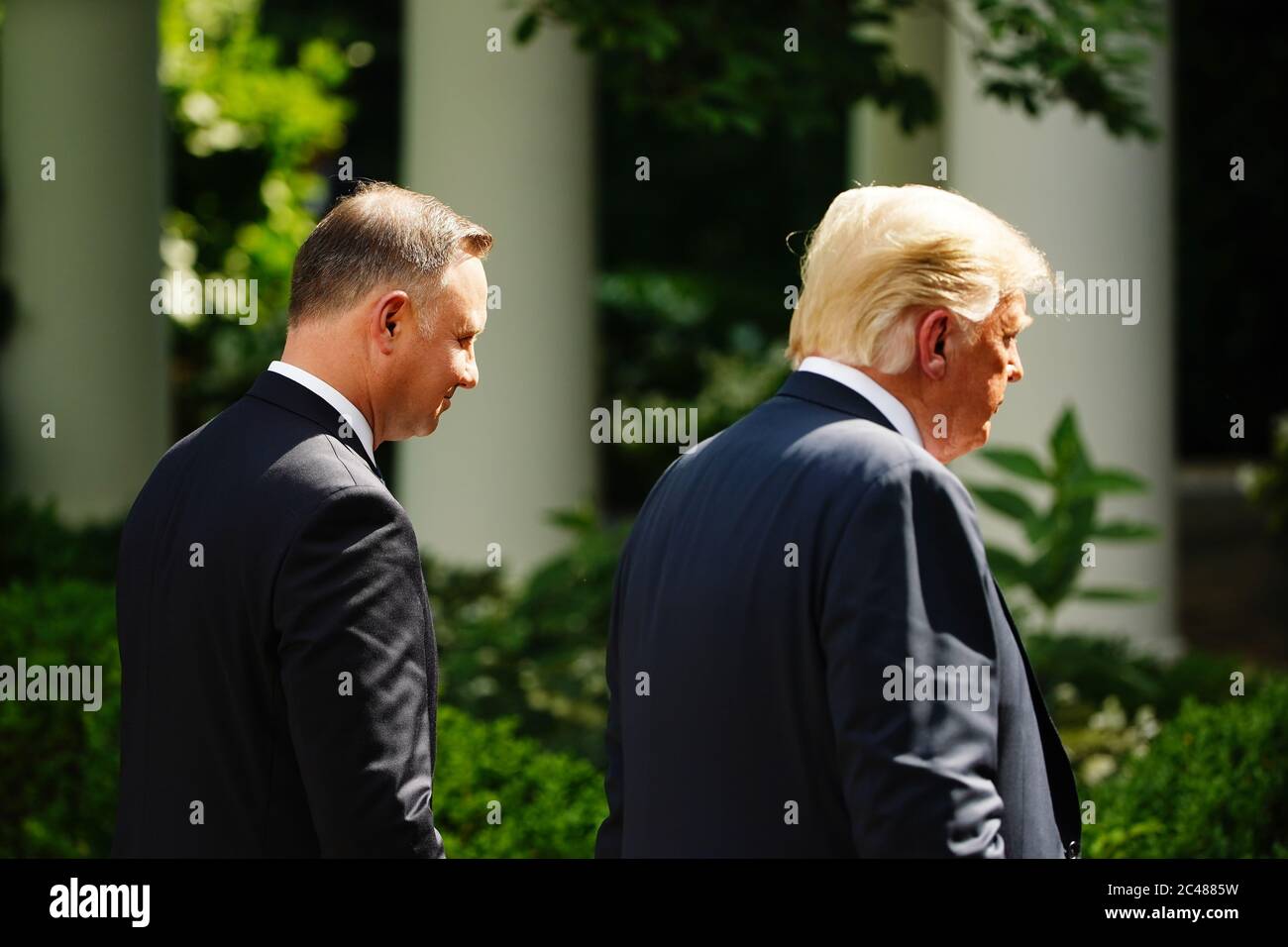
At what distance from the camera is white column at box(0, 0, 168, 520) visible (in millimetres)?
9344

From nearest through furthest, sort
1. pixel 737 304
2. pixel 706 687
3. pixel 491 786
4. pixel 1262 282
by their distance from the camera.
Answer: pixel 706 687
pixel 491 786
pixel 1262 282
pixel 737 304

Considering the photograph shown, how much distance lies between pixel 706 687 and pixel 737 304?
17657mm

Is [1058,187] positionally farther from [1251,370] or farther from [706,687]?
[1251,370]

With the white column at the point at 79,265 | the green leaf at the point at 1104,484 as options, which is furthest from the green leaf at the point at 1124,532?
the white column at the point at 79,265

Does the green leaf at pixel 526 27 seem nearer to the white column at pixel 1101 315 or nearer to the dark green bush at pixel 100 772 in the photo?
the dark green bush at pixel 100 772

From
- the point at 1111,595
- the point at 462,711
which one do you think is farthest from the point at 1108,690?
the point at 462,711

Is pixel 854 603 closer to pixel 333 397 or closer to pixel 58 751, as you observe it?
pixel 333 397

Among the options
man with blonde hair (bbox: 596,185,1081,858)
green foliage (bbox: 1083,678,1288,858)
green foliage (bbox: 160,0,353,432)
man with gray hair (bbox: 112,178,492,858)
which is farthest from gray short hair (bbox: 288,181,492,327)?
green foliage (bbox: 160,0,353,432)

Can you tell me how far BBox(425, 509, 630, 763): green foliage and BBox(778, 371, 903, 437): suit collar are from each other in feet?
12.7

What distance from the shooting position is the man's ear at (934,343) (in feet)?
7.73

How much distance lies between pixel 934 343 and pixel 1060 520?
478 centimetres

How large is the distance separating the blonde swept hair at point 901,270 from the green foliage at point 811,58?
3.01 metres
